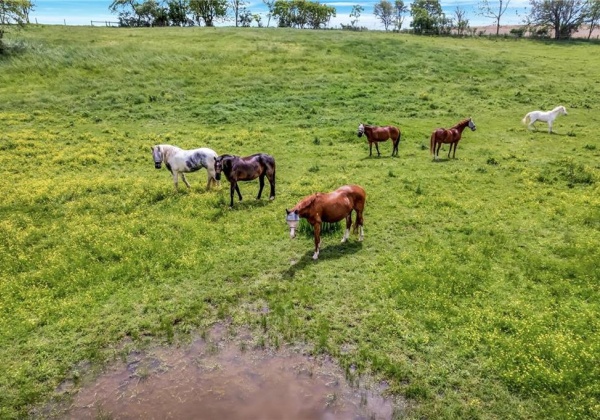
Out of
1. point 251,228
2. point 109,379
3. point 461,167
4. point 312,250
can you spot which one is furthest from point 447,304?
point 461,167

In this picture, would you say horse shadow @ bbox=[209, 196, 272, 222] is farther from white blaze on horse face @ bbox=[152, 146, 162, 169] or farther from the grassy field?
white blaze on horse face @ bbox=[152, 146, 162, 169]

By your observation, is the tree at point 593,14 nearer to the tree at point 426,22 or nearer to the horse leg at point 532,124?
the tree at point 426,22

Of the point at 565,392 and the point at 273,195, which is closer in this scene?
the point at 565,392

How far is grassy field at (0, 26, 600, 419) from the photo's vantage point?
8.38m

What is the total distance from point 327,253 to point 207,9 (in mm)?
93602

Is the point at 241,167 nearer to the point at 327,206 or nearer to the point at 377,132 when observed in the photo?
the point at 327,206

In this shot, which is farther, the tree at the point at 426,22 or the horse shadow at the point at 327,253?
the tree at the point at 426,22

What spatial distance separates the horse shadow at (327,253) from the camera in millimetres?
11633

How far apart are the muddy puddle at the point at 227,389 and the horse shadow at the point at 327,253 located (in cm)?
301

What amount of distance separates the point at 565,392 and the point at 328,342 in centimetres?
456

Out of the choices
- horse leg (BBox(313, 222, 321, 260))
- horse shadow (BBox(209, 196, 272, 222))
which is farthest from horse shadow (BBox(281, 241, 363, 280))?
horse shadow (BBox(209, 196, 272, 222))

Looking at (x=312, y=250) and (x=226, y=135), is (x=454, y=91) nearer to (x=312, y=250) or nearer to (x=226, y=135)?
(x=226, y=135)

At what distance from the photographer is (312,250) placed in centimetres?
1270

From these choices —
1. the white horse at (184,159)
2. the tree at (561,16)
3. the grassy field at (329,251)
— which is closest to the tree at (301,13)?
the tree at (561,16)
